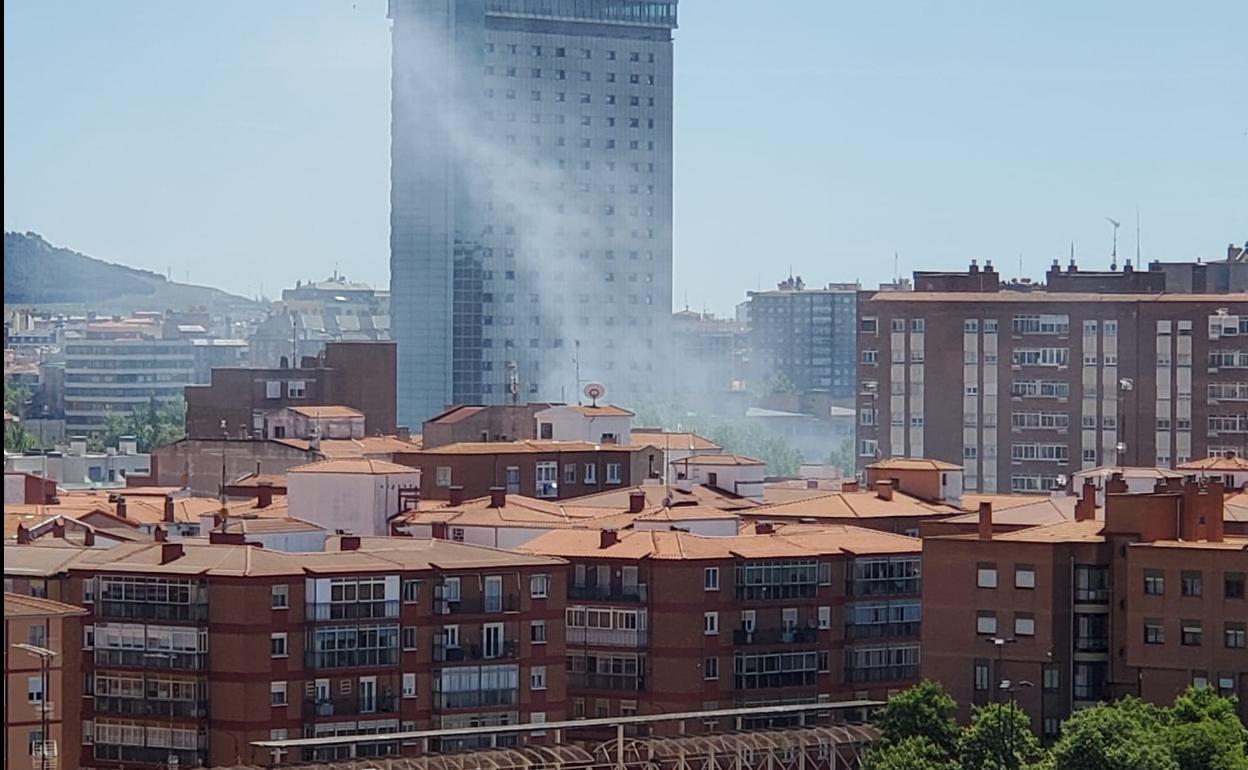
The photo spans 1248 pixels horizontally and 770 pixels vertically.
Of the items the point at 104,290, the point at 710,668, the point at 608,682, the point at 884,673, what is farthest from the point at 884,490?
the point at 104,290

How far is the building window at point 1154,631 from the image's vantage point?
81.4 ft

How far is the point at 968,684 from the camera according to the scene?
25.8m

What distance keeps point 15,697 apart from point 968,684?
27.3ft

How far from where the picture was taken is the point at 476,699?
27391mm

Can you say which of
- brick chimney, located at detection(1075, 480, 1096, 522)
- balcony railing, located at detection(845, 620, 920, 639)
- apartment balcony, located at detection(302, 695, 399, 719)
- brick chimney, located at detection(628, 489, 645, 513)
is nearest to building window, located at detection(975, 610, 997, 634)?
brick chimney, located at detection(1075, 480, 1096, 522)

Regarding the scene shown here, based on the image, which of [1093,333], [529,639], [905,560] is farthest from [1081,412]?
[529,639]

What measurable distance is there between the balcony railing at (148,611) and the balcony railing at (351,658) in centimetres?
106

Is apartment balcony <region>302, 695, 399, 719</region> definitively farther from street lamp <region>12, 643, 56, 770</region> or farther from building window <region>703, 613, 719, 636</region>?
building window <region>703, 613, 719, 636</region>

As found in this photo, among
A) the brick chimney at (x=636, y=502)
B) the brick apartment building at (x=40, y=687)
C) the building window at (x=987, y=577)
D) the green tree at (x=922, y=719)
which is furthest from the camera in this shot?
the brick chimney at (x=636, y=502)

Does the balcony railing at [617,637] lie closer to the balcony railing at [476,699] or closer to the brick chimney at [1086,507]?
the balcony railing at [476,699]

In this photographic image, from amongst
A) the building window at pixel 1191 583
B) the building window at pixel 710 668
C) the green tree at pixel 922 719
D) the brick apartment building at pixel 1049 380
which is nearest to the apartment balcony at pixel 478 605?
the building window at pixel 710 668

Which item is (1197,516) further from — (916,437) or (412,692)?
(916,437)

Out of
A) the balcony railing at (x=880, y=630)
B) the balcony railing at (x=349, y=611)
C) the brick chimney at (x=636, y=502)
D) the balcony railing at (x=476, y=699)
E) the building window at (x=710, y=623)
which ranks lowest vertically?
the balcony railing at (x=476, y=699)

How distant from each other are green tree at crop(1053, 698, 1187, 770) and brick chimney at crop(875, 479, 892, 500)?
16050mm
